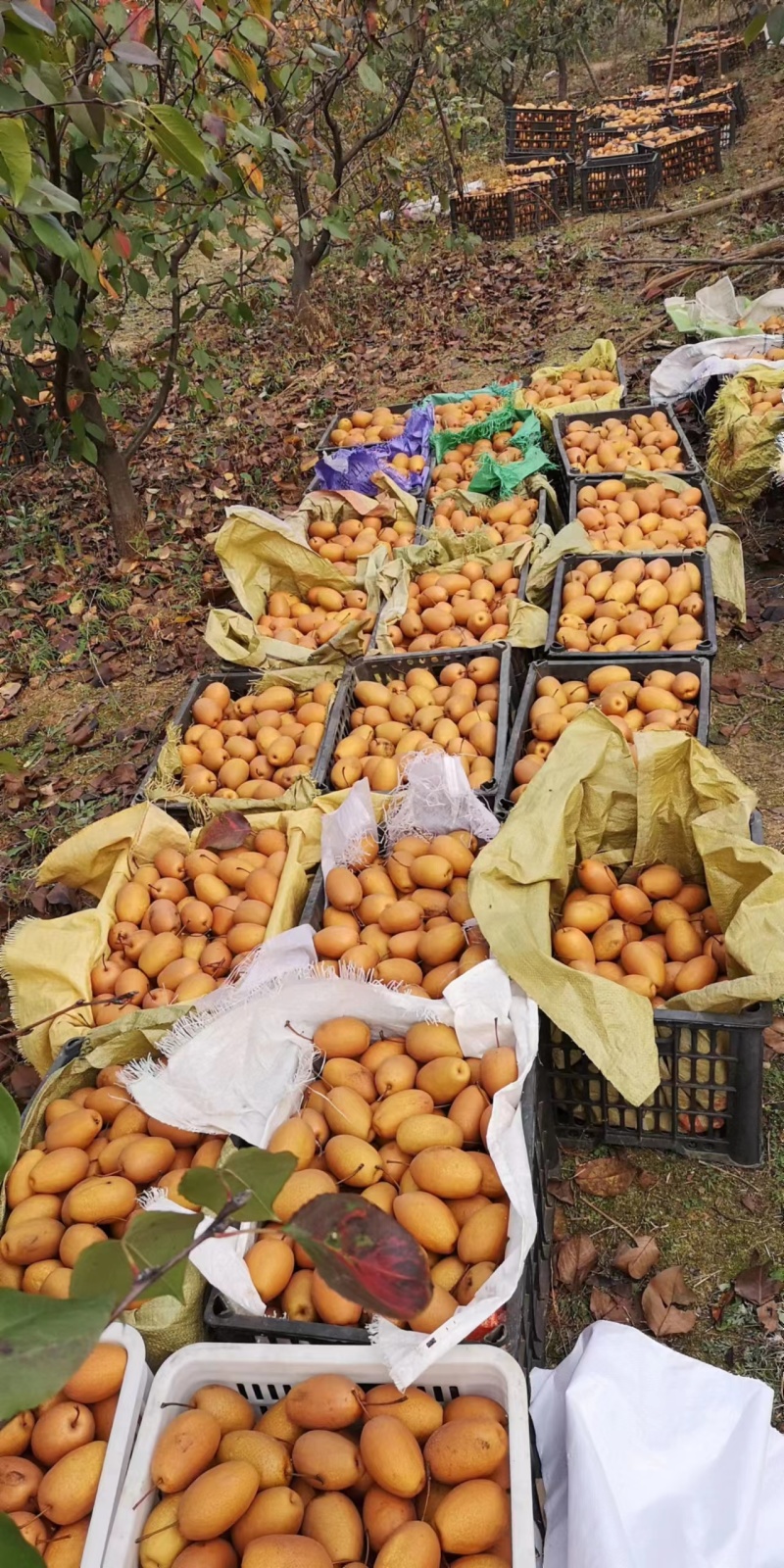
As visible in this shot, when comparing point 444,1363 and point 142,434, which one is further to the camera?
point 142,434

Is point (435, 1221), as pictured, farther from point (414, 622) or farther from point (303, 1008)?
point (414, 622)

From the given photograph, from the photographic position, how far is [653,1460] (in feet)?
5.50

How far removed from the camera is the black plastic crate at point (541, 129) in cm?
1108

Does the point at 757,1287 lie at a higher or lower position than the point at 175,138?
lower

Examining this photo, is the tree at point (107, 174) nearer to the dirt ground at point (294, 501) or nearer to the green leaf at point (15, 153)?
the green leaf at point (15, 153)

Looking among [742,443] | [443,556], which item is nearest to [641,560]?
[443,556]

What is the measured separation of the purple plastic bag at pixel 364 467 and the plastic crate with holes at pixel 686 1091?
318cm

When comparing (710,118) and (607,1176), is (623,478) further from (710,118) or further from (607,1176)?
(710,118)

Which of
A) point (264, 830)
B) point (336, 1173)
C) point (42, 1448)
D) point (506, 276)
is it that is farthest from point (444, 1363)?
point (506, 276)

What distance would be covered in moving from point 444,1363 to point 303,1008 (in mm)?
796

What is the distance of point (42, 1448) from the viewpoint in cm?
154

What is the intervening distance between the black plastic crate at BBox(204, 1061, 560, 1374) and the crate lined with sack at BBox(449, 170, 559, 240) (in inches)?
386

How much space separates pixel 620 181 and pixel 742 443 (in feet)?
22.5

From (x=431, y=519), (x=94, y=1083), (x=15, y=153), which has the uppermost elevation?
(x=15, y=153)
